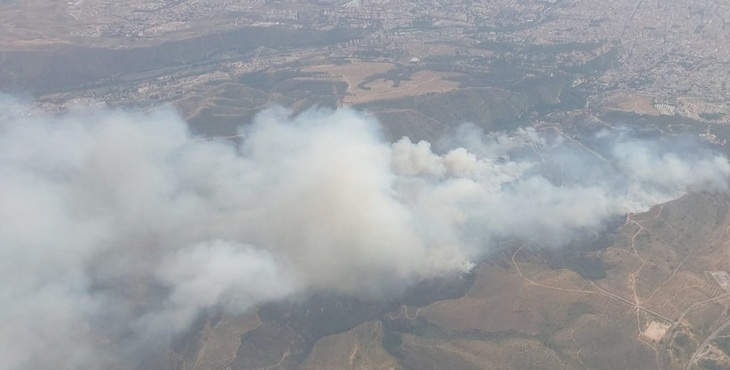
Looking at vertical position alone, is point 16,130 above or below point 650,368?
above

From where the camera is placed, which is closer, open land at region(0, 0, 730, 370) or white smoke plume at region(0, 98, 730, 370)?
open land at region(0, 0, 730, 370)

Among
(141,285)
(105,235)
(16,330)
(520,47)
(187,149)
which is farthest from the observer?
(520,47)

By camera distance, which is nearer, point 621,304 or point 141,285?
point 621,304

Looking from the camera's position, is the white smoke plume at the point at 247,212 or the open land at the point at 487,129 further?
the white smoke plume at the point at 247,212

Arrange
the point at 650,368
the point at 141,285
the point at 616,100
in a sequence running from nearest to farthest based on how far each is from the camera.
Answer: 1. the point at 650,368
2. the point at 141,285
3. the point at 616,100

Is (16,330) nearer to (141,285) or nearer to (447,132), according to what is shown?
(141,285)

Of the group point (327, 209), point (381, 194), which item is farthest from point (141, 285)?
point (381, 194)

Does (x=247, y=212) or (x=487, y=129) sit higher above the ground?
(x=247, y=212)
